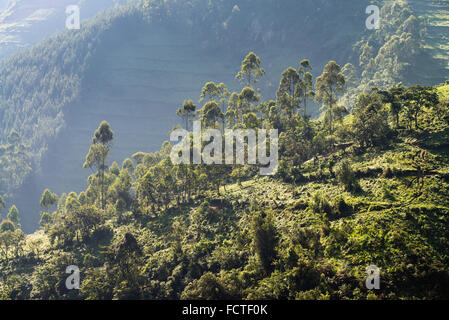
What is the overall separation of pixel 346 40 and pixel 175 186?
176 m

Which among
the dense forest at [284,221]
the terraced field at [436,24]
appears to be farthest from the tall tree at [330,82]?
the terraced field at [436,24]

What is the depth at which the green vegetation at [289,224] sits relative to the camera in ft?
84.3

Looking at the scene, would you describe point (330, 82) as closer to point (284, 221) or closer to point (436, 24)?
point (284, 221)

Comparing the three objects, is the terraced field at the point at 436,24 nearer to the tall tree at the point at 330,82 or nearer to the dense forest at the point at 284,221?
the tall tree at the point at 330,82

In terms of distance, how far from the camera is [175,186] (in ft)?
189

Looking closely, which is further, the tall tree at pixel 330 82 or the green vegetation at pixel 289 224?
the tall tree at pixel 330 82

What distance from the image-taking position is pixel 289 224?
3547 cm

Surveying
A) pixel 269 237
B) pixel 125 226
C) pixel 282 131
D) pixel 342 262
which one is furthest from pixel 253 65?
pixel 342 262

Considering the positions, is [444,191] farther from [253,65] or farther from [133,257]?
[253,65]

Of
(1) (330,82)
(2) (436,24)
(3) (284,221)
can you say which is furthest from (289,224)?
(2) (436,24)

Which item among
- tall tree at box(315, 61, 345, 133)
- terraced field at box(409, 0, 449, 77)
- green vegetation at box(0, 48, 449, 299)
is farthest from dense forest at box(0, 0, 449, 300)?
terraced field at box(409, 0, 449, 77)

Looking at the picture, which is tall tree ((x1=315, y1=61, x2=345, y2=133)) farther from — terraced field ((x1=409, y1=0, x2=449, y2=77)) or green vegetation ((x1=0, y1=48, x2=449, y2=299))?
terraced field ((x1=409, y1=0, x2=449, y2=77))

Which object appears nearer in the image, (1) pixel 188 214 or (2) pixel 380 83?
(1) pixel 188 214

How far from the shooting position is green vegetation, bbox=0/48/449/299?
25.7 m
